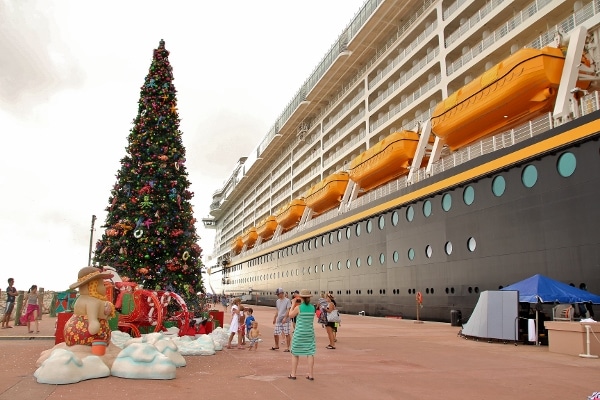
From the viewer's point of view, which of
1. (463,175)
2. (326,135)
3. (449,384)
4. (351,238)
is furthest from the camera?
(326,135)

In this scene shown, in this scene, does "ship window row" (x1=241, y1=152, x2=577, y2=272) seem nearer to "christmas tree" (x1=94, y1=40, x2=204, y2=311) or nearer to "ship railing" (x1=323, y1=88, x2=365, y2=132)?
"christmas tree" (x1=94, y1=40, x2=204, y2=311)

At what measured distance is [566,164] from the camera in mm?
13195

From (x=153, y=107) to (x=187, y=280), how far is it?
4880mm

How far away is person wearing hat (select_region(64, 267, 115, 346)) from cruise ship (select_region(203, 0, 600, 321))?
11483mm

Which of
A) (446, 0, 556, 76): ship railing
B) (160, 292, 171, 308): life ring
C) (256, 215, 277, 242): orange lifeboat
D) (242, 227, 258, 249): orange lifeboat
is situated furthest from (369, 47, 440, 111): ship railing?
(242, 227, 258, 249): orange lifeboat

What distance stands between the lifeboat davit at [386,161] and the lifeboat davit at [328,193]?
2417 mm

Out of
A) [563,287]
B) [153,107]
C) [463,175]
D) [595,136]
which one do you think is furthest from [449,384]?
[463,175]

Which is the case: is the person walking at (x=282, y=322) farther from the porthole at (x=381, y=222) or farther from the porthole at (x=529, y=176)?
the porthole at (x=381, y=222)

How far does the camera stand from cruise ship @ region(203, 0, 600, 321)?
44.5ft

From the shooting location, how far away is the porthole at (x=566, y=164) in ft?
42.7

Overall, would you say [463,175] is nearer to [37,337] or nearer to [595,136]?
[595,136]

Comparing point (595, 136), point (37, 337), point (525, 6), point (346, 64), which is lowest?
point (37, 337)

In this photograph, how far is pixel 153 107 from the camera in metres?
13.3

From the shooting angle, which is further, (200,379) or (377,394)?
(200,379)
